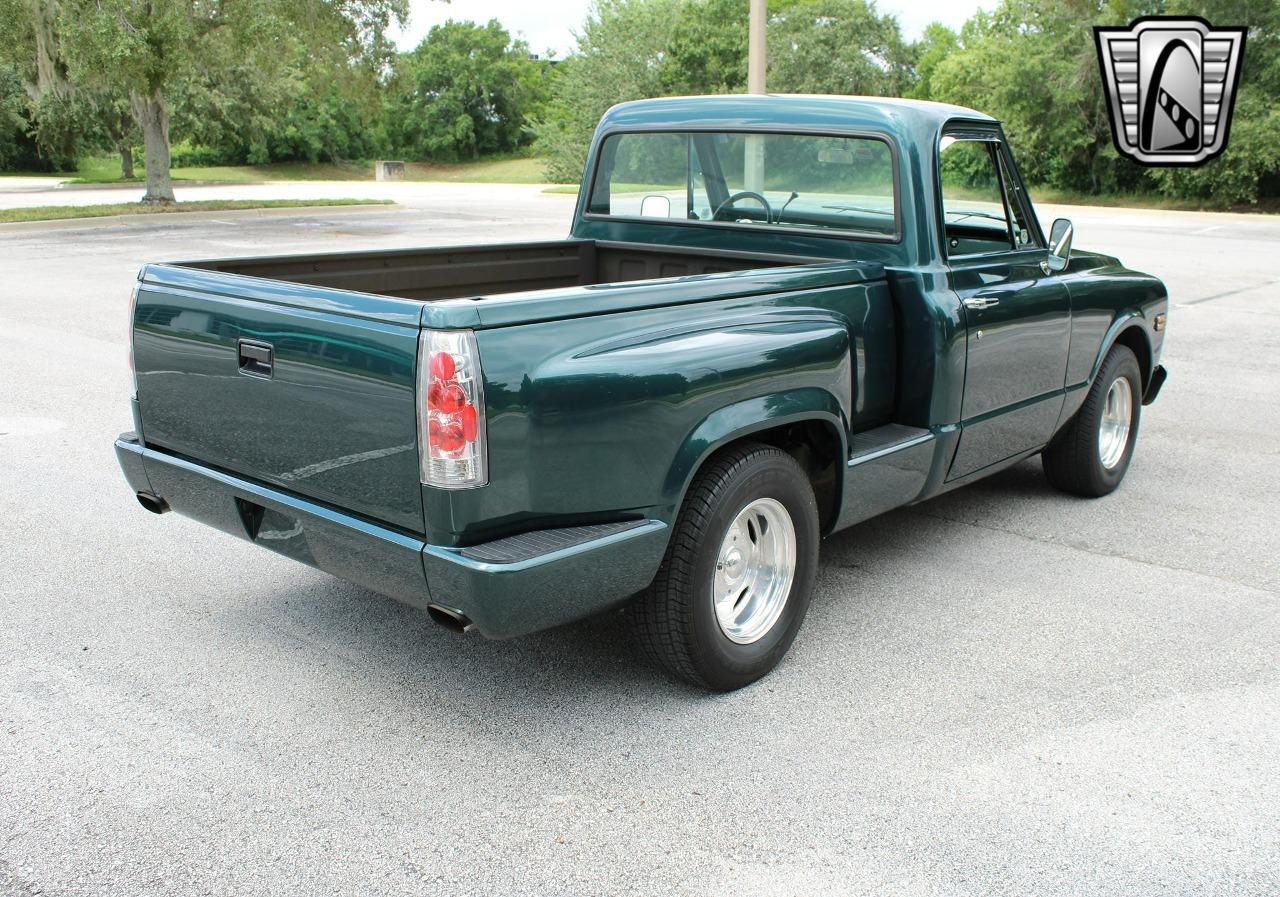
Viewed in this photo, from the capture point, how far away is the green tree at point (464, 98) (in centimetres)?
7000

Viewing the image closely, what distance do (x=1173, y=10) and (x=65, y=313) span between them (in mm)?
30922

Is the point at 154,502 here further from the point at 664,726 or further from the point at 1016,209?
the point at 1016,209

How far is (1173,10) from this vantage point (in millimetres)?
32469

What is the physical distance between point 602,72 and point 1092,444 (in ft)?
153

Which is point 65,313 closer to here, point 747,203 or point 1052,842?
point 747,203

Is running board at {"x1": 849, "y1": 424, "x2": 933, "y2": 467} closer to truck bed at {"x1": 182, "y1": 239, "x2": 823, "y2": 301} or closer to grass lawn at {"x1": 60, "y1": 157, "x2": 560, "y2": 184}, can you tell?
truck bed at {"x1": 182, "y1": 239, "x2": 823, "y2": 301}

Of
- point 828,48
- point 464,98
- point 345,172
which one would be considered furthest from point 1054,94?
point 464,98

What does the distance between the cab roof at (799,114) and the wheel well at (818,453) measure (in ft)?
4.18

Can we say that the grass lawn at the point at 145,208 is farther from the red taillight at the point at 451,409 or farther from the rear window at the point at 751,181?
the red taillight at the point at 451,409

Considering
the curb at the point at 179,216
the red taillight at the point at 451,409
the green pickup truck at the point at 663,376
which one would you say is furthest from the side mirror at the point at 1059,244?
the curb at the point at 179,216

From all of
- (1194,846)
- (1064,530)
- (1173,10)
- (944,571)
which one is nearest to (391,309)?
(1194,846)

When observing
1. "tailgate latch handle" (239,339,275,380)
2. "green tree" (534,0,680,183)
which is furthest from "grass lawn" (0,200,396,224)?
"tailgate latch handle" (239,339,275,380)

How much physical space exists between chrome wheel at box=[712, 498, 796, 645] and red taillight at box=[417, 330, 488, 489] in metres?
1.05

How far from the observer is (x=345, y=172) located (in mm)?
58156
